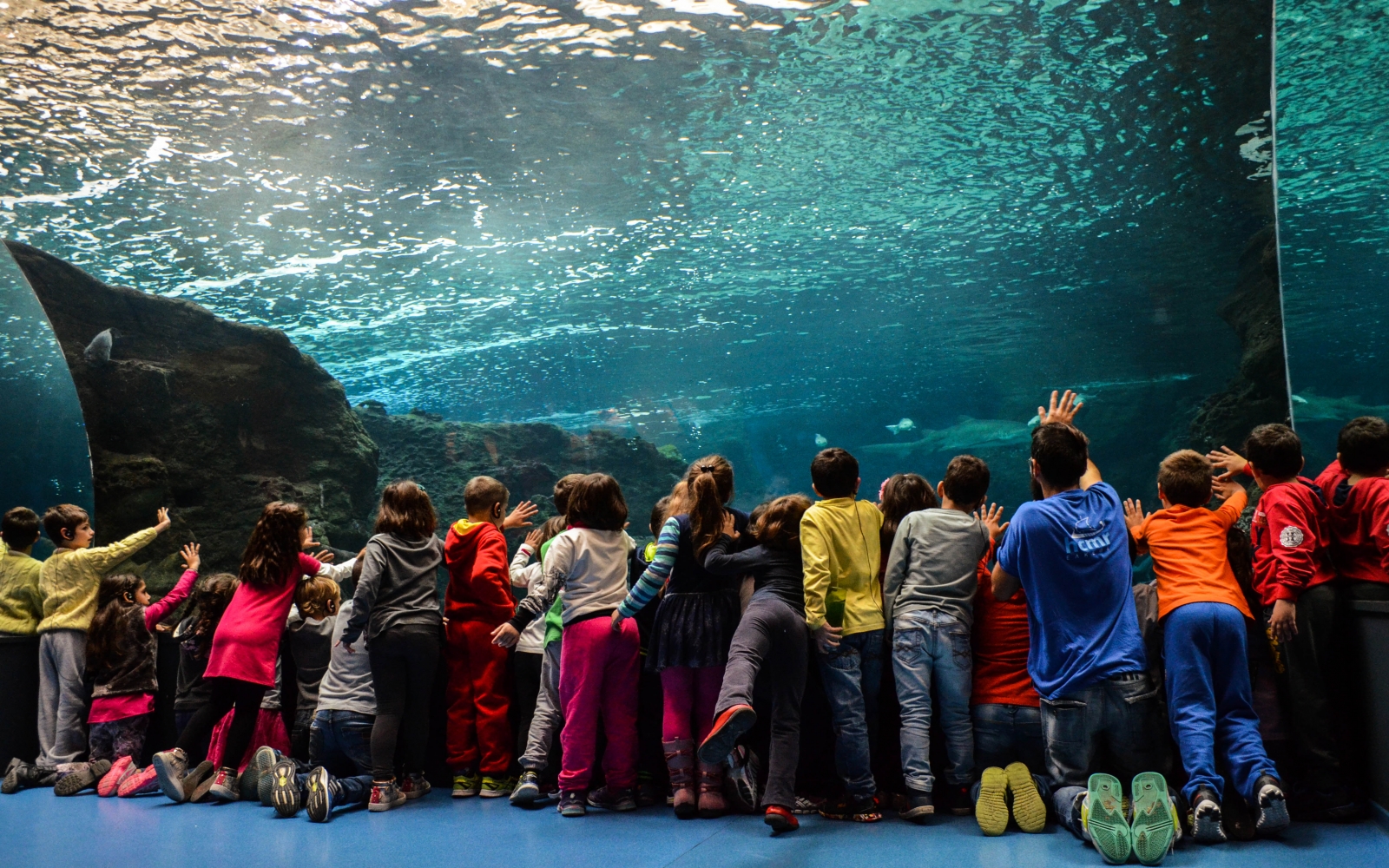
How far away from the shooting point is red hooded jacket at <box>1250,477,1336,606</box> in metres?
2.66

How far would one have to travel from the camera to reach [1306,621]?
2.74m

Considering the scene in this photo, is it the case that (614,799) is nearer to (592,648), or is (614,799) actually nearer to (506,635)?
(592,648)

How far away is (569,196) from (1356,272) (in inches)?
408

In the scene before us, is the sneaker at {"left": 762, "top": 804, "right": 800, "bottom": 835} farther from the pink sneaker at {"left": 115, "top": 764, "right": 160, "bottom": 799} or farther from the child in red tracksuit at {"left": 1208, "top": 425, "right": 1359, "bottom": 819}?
the pink sneaker at {"left": 115, "top": 764, "right": 160, "bottom": 799}

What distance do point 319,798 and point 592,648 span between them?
50.1 inches

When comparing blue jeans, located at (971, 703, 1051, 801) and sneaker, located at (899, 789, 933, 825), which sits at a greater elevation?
blue jeans, located at (971, 703, 1051, 801)

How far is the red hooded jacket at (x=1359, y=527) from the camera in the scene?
2678 millimetres

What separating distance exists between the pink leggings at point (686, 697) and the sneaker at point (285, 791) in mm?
1656

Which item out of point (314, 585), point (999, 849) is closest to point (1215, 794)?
point (999, 849)

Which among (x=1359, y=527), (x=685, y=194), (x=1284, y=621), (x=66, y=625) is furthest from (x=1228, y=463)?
(x=685, y=194)

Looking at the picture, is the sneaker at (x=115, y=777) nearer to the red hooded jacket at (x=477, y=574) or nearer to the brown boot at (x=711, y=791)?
the red hooded jacket at (x=477, y=574)

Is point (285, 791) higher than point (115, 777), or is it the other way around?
point (285, 791)

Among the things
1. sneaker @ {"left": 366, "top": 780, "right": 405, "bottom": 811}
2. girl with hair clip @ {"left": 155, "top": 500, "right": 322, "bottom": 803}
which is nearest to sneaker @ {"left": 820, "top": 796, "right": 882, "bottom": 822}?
sneaker @ {"left": 366, "top": 780, "right": 405, "bottom": 811}

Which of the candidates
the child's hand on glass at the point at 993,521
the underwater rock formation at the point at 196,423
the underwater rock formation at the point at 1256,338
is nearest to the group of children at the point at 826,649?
the child's hand on glass at the point at 993,521
